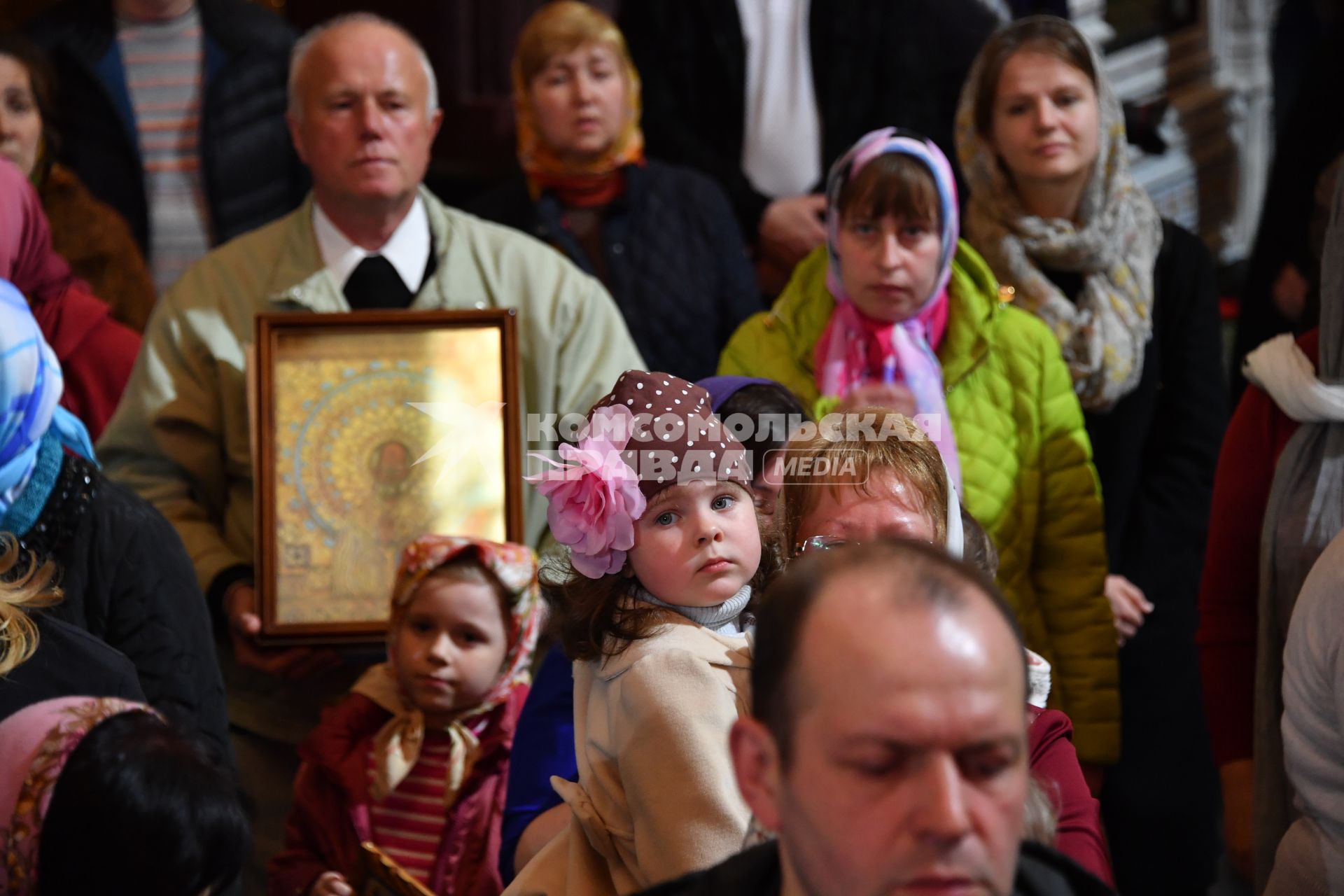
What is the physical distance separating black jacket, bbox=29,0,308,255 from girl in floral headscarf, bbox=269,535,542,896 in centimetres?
164

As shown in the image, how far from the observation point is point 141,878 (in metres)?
1.79

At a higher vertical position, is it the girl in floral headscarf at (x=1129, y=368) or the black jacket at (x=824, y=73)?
the black jacket at (x=824, y=73)

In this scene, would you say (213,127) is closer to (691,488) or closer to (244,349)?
(244,349)

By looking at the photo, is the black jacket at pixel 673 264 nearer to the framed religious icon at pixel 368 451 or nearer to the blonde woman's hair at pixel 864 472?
the framed religious icon at pixel 368 451

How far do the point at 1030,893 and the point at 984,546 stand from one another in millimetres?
800

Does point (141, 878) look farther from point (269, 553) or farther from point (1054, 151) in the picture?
point (1054, 151)

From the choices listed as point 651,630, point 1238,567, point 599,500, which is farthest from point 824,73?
point 651,630

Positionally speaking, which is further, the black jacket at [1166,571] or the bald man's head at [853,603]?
the black jacket at [1166,571]

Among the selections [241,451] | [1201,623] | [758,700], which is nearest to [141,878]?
[758,700]

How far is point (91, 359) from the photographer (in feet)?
12.1

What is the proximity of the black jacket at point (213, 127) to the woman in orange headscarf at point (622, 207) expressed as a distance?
2.48ft

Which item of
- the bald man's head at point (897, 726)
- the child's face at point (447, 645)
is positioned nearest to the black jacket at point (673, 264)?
the child's face at point (447, 645)

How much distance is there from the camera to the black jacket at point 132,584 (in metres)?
2.47

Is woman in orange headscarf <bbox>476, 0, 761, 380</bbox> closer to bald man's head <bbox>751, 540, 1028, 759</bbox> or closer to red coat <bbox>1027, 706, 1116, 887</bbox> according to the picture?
red coat <bbox>1027, 706, 1116, 887</bbox>
